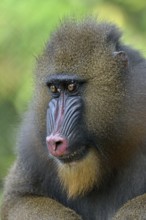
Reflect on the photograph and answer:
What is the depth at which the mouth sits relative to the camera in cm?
641

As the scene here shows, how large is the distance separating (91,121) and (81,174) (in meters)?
0.38

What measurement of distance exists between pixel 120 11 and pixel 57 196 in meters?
4.56

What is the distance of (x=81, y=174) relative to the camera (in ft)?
21.6

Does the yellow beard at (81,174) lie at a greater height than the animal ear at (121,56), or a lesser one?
lesser

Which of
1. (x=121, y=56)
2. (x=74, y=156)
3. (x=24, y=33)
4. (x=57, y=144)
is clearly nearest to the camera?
(x=57, y=144)

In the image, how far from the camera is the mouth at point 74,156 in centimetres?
641

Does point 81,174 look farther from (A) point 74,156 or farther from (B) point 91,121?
(B) point 91,121

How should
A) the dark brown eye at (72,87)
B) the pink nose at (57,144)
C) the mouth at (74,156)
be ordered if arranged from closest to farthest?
the pink nose at (57,144), the mouth at (74,156), the dark brown eye at (72,87)

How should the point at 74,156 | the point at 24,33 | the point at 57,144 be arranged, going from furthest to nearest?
the point at 24,33, the point at 74,156, the point at 57,144

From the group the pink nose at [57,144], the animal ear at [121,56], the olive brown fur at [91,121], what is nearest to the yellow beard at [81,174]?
the olive brown fur at [91,121]

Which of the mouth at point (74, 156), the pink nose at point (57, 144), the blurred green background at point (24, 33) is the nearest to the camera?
the pink nose at point (57, 144)

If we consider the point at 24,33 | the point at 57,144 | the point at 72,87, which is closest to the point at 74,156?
the point at 57,144

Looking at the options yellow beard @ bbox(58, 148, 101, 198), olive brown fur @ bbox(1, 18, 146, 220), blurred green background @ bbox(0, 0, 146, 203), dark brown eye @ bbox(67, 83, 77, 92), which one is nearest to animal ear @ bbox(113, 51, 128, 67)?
olive brown fur @ bbox(1, 18, 146, 220)

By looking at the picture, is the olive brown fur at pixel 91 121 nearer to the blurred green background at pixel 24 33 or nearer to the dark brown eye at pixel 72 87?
the dark brown eye at pixel 72 87
